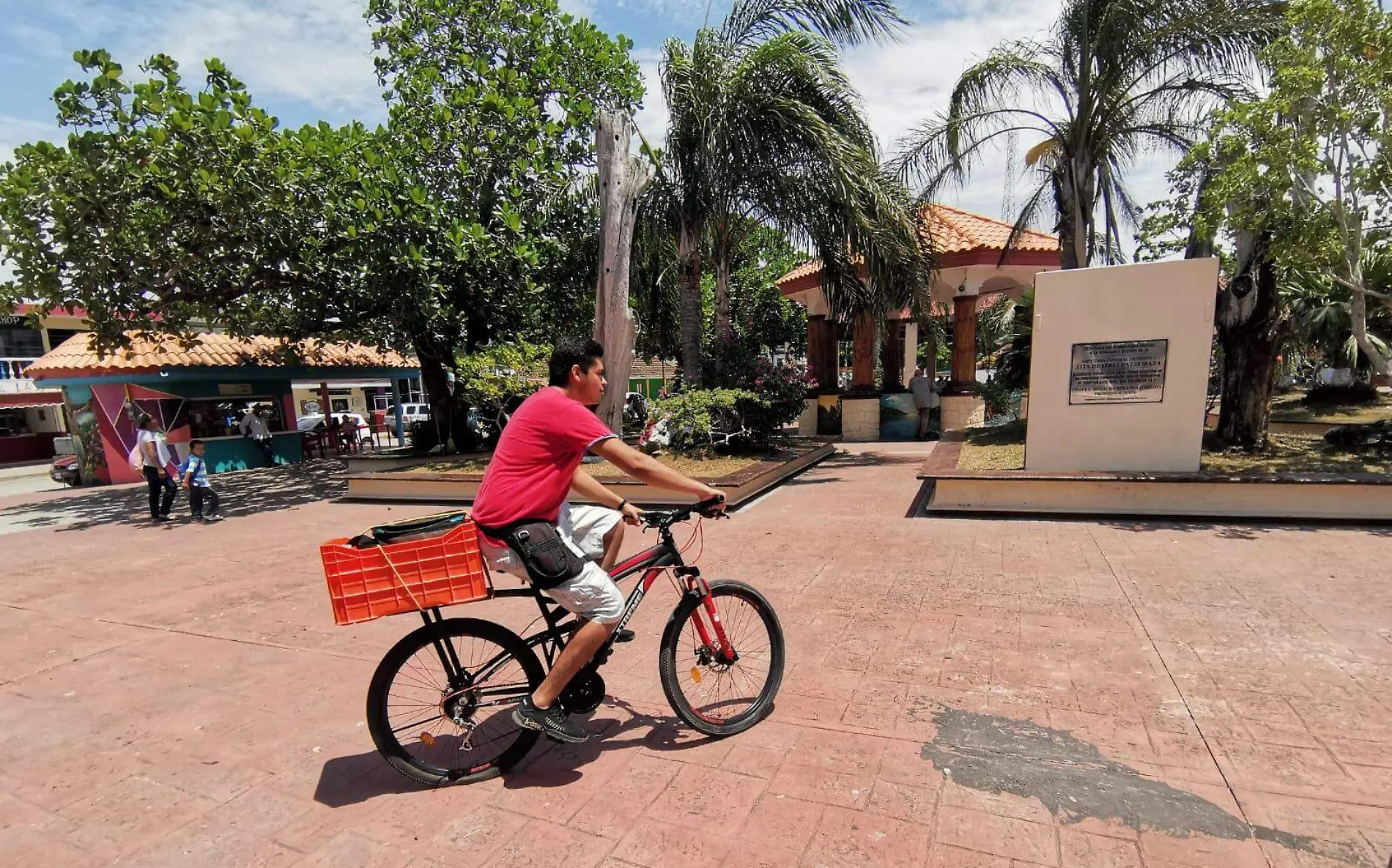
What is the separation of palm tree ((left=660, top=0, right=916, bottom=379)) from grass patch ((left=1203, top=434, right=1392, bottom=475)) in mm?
5268

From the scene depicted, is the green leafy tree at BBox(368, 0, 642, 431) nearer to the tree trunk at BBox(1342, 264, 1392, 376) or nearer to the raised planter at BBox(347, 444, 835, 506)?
the raised planter at BBox(347, 444, 835, 506)

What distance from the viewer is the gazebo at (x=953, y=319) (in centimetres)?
1454

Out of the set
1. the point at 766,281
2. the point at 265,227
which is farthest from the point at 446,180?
the point at 766,281

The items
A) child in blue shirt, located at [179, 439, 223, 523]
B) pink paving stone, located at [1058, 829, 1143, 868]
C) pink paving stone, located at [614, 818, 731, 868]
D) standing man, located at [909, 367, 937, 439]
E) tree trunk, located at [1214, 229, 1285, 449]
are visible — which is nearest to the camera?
pink paving stone, located at [1058, 829, 1143, 868]

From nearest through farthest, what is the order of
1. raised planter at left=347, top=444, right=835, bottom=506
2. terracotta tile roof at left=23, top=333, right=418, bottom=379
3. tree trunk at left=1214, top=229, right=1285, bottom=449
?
tree trunk at left=1214, top=229, right=1285, bottom=449, raised planter at left=347, top=444, right=835, bottom=506, terracotta tile roof at left=23, top=333, right=418, bottom=379

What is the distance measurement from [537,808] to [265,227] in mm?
10347

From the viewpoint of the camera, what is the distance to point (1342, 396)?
1499 centimetres

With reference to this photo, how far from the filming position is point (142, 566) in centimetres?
691

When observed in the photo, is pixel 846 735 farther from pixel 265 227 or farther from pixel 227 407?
pixel 227 407

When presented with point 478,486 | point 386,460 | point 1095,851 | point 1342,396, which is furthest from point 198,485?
point 1342,396

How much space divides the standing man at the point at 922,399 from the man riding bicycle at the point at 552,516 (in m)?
14.1

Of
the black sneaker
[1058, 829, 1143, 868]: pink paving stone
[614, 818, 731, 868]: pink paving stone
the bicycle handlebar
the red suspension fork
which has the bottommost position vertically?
[614, 818, 731, 868]: pink paving stone

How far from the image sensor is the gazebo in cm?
1454

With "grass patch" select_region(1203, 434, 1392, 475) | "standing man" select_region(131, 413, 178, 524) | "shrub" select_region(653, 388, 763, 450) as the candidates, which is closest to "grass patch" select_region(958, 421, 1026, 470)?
"grass patch" select_region(1203, 434, 1392, 475)
